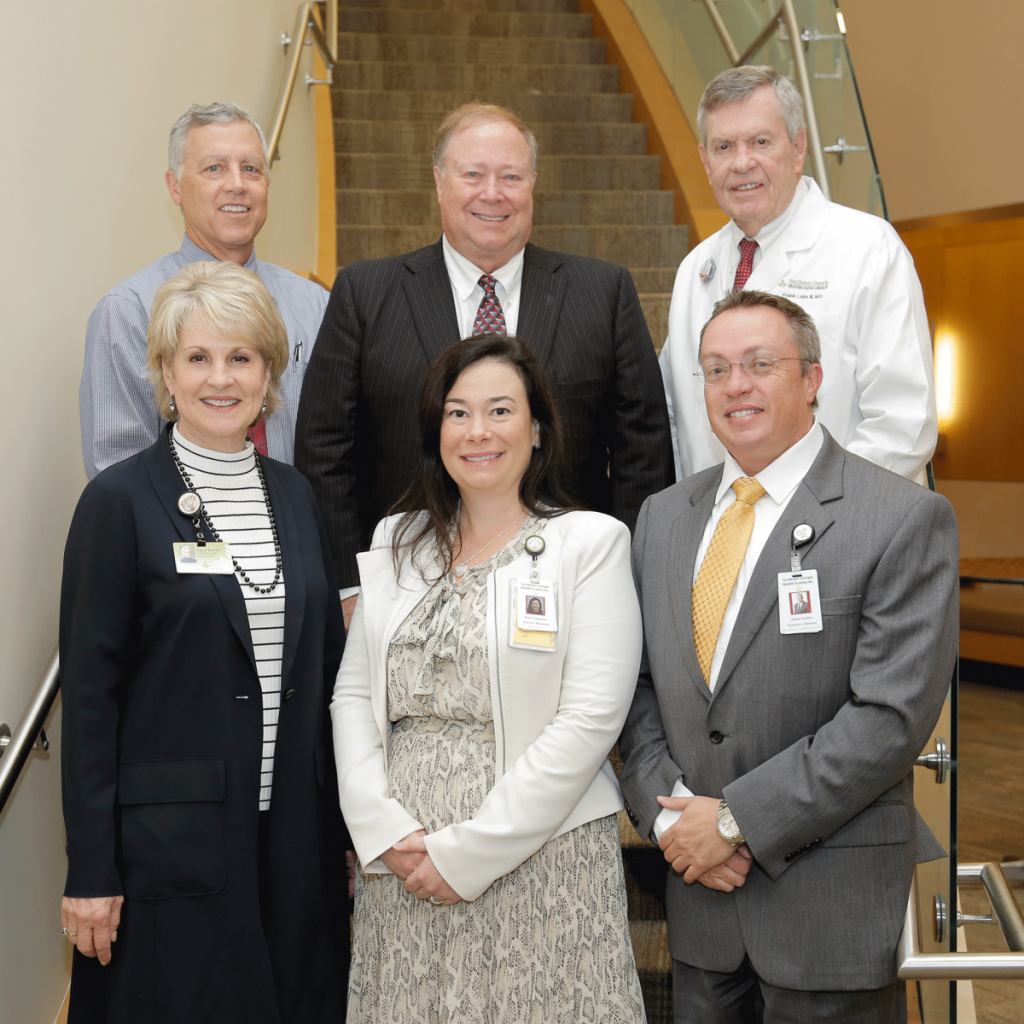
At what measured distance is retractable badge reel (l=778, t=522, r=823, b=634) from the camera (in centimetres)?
188

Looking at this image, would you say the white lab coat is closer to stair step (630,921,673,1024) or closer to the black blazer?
stair step (630,921,673,1024)

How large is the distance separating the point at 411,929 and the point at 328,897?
7.9 inches

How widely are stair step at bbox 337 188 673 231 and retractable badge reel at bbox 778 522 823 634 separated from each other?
4237mm

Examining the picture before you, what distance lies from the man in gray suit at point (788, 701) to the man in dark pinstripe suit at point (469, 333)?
583mm

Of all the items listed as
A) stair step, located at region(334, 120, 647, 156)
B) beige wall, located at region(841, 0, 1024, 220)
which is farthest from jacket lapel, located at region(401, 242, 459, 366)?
beige wall, located at region(841, 0, 1024, 220)

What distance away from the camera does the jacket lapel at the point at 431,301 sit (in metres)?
2.60

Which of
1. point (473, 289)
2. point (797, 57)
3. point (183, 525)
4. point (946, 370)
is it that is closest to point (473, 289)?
point (473, 289)

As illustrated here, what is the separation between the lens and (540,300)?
104 inches

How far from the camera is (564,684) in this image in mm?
2002

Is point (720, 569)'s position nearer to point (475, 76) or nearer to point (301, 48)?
point (301, 48)

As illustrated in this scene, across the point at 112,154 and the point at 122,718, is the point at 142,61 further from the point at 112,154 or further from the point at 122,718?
the point at 122,718

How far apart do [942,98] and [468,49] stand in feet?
9.80

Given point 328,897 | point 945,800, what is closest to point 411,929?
point 328,897

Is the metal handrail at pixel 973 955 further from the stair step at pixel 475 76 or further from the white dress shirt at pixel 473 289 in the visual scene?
the stair step at pixel 475 76
